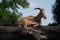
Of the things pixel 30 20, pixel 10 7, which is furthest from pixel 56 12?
pixel 30 20

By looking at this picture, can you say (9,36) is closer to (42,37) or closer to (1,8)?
(42,37)

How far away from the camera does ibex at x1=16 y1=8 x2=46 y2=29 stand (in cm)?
736

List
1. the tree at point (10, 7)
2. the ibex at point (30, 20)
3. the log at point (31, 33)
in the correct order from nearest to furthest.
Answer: the log at point (31, 33), the ibex at point (30, 20), the tree at point (10, 7)

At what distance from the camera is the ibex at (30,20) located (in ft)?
24.1

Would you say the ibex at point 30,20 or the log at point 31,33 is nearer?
the log at point 31,33

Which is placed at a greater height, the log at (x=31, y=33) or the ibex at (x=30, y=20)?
the ibex at (x=30, y=20)

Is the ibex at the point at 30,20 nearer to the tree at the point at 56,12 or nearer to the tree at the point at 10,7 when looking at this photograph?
the tree at the point at 56,12

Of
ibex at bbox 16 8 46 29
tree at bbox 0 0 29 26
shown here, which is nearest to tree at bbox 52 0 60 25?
tree at bbox 0 0 29 26

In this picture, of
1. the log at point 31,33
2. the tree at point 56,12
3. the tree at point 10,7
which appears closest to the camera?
the log at point 31,33

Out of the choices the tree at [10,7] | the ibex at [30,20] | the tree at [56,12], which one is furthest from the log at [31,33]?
the tree at [10,7]

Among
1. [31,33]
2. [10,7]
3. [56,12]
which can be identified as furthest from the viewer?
[10,7]

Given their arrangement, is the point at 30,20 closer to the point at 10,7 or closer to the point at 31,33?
the point at 31,33

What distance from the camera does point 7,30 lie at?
7.16m

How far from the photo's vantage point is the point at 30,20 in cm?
752
